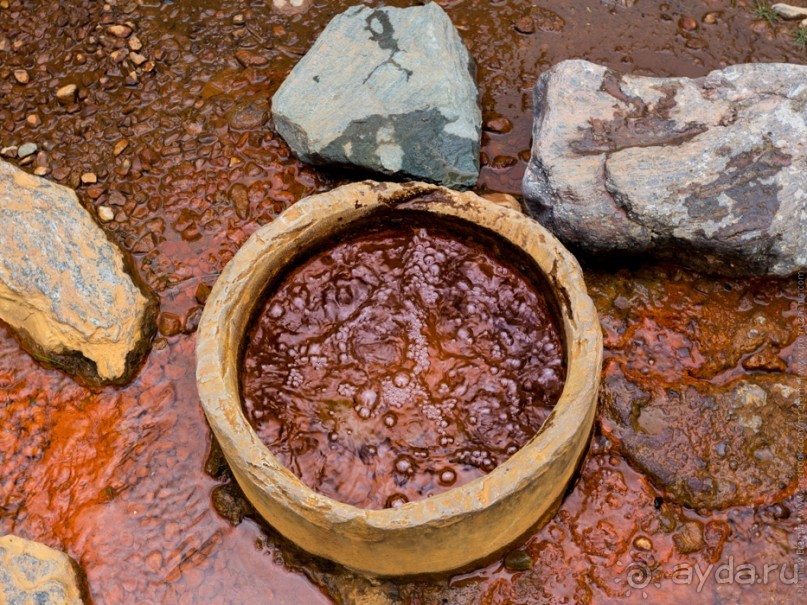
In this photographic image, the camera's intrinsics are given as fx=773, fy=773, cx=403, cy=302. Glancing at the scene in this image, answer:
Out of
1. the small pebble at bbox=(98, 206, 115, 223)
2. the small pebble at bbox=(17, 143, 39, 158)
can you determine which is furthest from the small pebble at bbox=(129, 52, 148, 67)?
the small pebble at bbox=(98, 206, 115, 223)

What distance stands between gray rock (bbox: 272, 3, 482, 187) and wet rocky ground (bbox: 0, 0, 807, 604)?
0.23m

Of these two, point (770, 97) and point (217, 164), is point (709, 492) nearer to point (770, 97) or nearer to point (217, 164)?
point (770, 97)

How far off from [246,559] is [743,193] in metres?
2.18

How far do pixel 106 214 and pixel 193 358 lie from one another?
2.57 ft

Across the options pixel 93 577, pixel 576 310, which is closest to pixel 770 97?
pixel 576 310

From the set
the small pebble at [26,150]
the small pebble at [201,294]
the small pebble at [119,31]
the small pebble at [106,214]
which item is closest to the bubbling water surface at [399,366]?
the small pebble at [201,294]

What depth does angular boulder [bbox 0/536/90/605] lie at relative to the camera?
8.21 ft

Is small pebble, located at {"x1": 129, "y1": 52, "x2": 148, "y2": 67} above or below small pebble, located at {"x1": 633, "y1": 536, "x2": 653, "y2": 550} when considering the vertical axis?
above

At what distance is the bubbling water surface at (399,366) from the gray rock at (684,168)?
397 millimetres

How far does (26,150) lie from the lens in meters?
3.43

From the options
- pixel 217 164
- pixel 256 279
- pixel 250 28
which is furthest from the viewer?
pixel 250 28

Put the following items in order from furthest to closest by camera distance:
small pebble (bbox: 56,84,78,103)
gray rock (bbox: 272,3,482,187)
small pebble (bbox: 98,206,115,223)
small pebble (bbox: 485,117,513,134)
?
small pebble (bbox: 56,84,78,103)
small pebble (bbox: 485,117,513,134)
small pebble (bbox: 98,206,115,223)
gray rock (bbox: 272,3,482,187)

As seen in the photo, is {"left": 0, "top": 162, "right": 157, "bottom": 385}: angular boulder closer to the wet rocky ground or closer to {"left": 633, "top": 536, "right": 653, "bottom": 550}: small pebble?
the wet rocky ground

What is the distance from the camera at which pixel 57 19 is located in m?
3.78
